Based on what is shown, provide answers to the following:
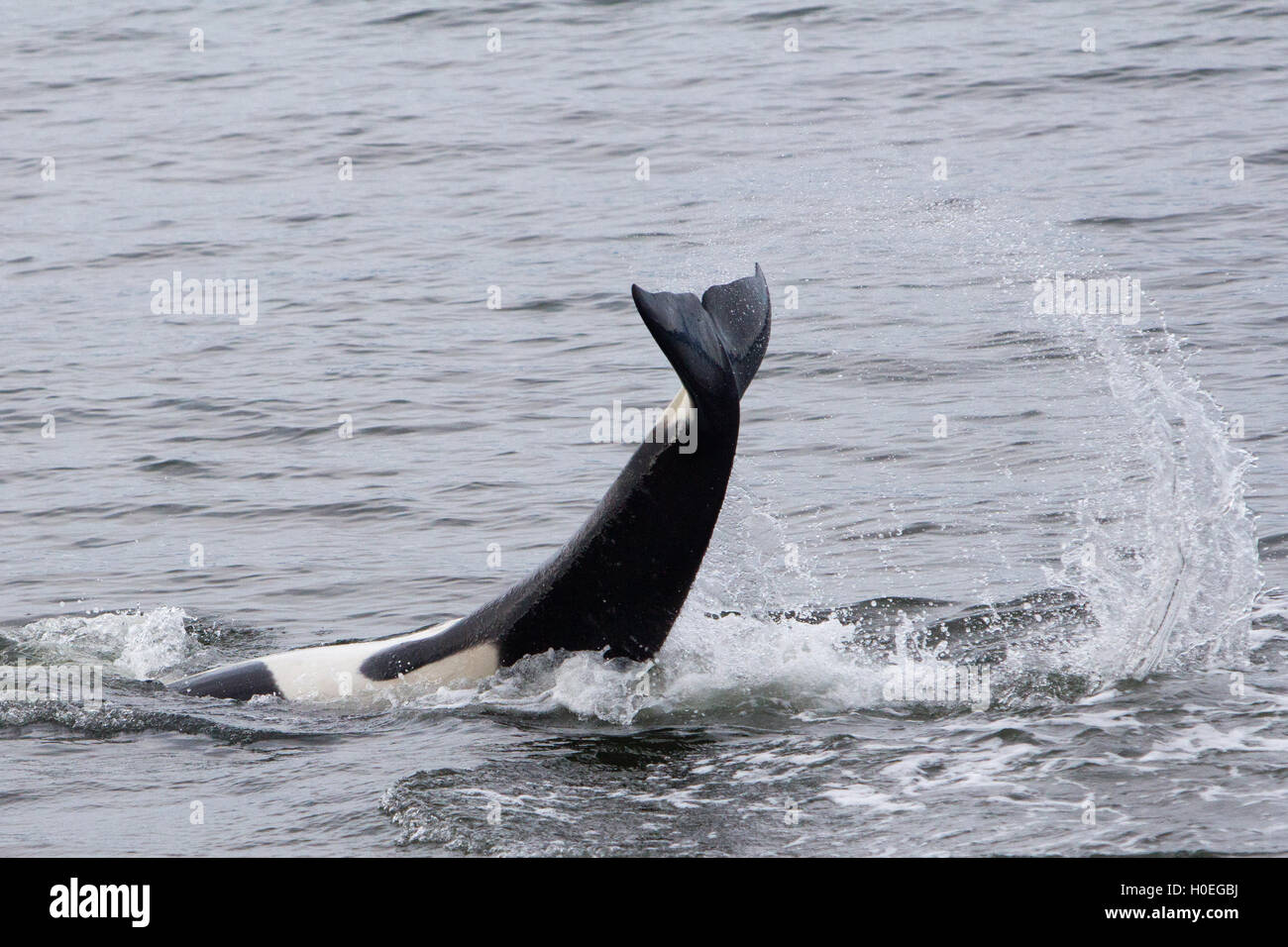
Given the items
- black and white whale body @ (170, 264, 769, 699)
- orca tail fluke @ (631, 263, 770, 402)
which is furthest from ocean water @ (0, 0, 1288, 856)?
orca tail fluke @ (631, 263, 770, 402)

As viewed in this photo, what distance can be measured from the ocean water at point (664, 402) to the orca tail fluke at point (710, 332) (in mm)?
1808

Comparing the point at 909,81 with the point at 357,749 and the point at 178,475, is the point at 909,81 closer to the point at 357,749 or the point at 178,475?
the point at 178,475

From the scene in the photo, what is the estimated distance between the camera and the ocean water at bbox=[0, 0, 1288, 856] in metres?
8.20

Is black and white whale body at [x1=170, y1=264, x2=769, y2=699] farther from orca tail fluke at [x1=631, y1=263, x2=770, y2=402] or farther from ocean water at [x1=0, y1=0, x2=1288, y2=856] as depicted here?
ocean water at [x1=0, y1=0, x2=1288, y2=856]

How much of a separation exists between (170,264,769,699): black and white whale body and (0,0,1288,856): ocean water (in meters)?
0.20

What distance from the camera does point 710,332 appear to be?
8.09 metres

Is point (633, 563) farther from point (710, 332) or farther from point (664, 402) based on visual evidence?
point (664, 402)

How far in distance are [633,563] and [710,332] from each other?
1.24m

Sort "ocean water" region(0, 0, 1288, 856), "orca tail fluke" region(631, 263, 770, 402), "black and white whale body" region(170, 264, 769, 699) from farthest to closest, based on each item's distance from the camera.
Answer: "ocean water" region(0, 0, 1288, 856) → "black and white whale body" region(170, 264, 769, 699) → "orca tail fluke" region(631, 263, 770, 402)

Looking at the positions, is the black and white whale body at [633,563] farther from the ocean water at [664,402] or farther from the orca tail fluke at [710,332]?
the ocean water at [664,402]

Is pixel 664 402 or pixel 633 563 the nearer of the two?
pixel 633 563

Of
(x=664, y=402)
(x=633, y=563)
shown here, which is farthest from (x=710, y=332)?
(x=664, y=402)

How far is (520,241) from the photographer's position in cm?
2172

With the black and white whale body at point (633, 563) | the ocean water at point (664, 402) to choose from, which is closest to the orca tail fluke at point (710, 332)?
the black and white whale body at point (633, 563)
